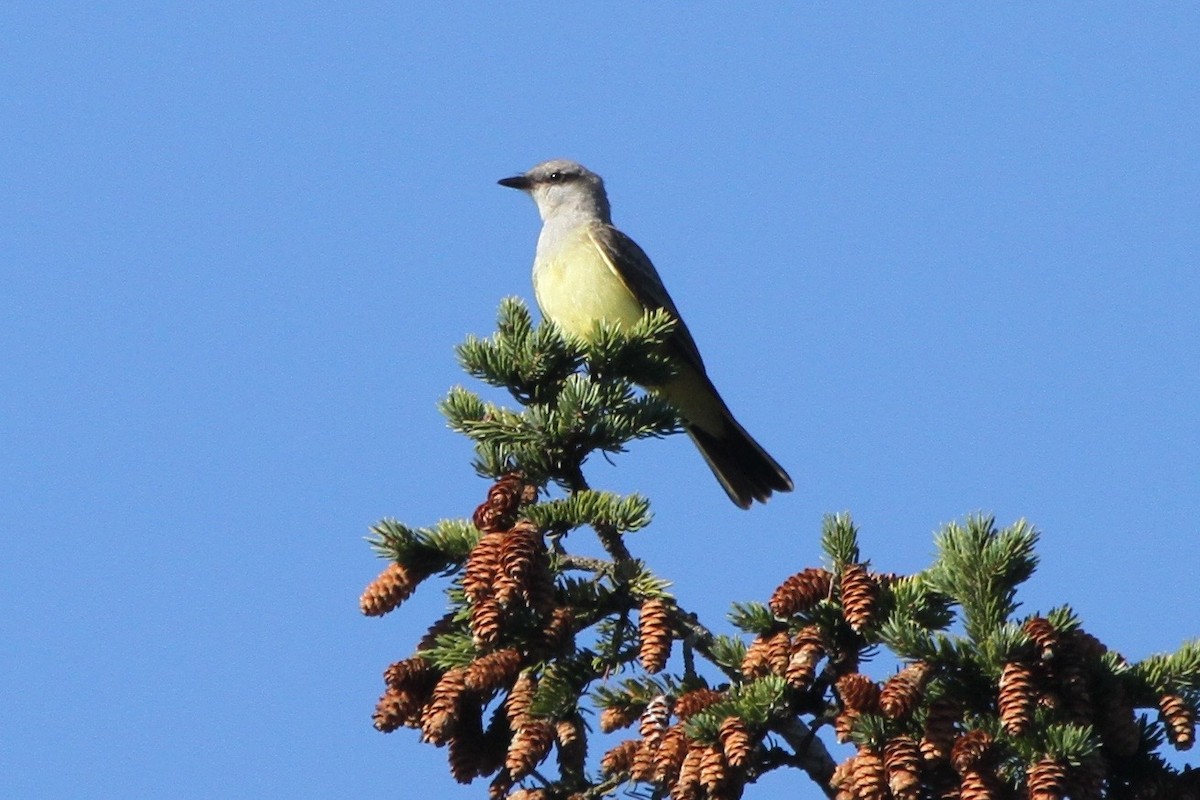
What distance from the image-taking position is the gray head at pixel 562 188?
9640 millimetres

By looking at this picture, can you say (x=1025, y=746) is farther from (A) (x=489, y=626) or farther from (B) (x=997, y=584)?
(A) (x=489, y=626)

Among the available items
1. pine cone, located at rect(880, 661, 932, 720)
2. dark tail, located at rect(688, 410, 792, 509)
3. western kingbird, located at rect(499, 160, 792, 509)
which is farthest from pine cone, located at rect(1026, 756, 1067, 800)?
dark tail, located at rect(688, 410, 792, 509)

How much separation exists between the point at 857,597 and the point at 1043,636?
0.44 meters

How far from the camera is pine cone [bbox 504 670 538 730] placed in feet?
11.7

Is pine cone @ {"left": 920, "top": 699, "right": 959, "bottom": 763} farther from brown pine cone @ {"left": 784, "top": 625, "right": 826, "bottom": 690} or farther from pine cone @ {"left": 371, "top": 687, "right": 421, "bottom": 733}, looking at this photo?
pine cone @ {"left": 371, "top": 687, "right": 421, "bottom": 733}

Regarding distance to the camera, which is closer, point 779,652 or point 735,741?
point 735,741

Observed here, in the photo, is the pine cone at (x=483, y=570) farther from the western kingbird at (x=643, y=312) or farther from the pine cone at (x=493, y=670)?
the western kingbird at (x=643, y=312)

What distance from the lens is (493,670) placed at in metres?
3.61

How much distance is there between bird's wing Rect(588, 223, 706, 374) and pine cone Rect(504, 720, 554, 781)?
443 cm

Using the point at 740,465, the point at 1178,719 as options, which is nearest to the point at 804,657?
the point at 1178,719

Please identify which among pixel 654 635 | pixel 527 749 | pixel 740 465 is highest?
pixel 740 465

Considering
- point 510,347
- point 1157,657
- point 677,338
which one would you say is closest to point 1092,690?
point 1157,657

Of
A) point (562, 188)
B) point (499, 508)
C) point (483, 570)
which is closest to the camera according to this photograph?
point (483, 570)

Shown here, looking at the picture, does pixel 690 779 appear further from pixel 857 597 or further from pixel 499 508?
pixel 499 508
